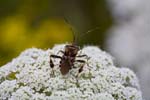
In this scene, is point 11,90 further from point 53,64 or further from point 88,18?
point 88,18

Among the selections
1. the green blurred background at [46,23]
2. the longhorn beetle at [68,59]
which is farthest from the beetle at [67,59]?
the green blurred background at [46,23]

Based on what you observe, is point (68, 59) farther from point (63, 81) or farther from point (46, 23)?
point (46, 23)

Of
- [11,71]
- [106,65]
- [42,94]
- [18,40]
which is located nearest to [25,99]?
[42,94]

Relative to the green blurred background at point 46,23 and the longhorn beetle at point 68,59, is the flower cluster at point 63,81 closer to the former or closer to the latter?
the longhorn beetle at point 68,59

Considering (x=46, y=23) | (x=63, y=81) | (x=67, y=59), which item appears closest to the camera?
(x=63, y=81)

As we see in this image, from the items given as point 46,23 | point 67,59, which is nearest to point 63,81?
point 67,59

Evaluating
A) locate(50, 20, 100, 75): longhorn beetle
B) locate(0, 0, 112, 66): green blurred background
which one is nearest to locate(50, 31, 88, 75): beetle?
locate(50, 20, 100, 75): longhorn beetle
